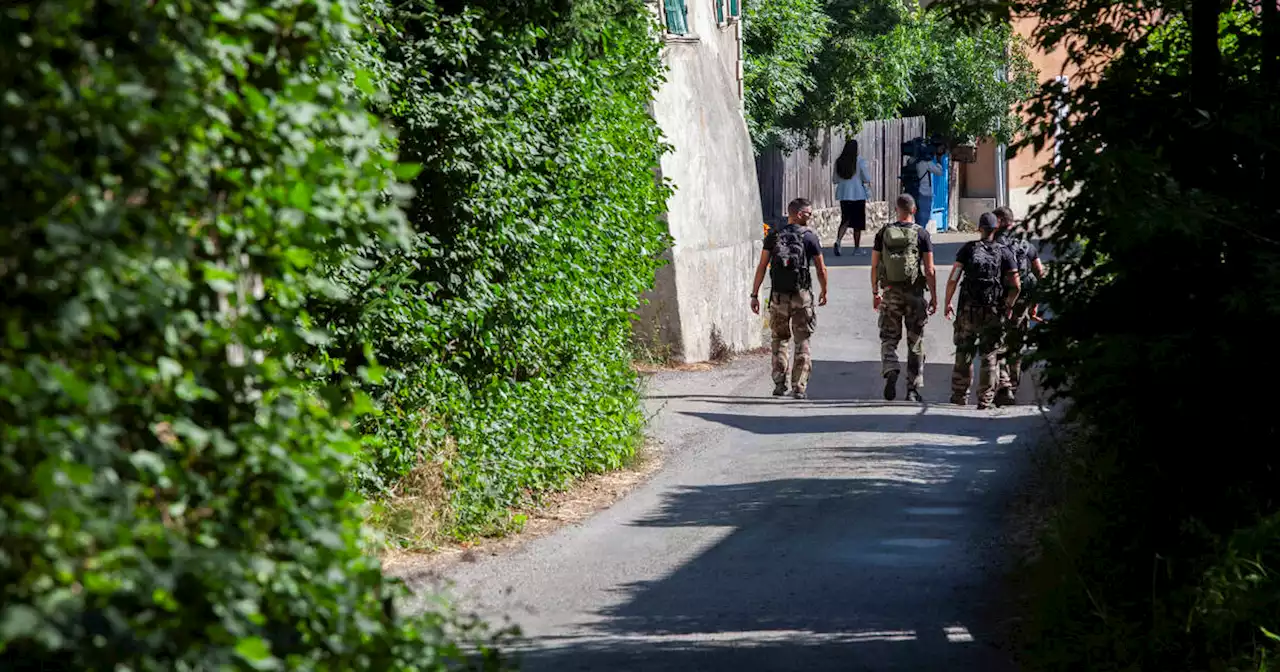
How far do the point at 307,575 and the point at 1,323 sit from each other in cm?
83

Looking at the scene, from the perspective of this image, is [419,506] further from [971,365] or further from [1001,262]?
[1001,262]

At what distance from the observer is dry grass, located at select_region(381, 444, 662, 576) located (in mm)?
8336

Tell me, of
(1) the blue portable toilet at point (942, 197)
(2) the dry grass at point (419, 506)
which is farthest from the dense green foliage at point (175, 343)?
(1) the blue portable toilet at point (942, 197)

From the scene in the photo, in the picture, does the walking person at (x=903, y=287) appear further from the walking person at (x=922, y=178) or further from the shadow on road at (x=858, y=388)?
the walking person at (x=922, y=178)

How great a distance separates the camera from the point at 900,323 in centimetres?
1515

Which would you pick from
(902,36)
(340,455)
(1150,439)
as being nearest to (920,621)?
(1150,439)

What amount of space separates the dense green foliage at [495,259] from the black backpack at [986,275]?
4.54m

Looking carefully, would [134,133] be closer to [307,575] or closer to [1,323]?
[1,323]

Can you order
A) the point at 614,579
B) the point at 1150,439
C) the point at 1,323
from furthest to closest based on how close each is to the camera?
1. the point at 614,579
2. the point at 1150,439
3. the point at 1,323

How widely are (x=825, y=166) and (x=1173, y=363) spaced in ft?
93.5

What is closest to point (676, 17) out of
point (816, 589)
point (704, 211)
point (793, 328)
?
point (704, 211)

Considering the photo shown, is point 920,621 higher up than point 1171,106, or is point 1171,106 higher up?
point 1171,106

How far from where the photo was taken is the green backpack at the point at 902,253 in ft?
48.7

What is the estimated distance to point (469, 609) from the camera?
7641 mm
